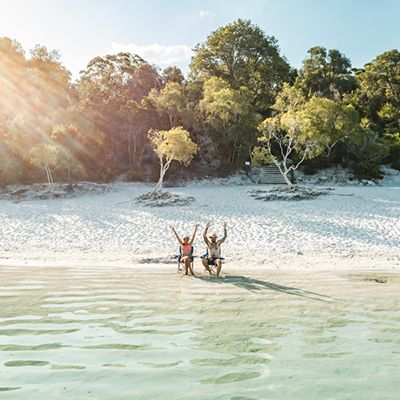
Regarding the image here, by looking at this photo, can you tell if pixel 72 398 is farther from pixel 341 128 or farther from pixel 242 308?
pixel 341 128

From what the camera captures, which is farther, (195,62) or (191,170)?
(195,62)

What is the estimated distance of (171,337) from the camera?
5855 mm

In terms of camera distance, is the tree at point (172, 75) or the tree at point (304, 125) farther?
the tree at point (172, 75)

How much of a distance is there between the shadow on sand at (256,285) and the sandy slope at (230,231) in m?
1.75

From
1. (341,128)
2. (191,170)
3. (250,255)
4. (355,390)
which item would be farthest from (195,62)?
(355,390)

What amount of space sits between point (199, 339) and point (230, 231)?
10.0 metres

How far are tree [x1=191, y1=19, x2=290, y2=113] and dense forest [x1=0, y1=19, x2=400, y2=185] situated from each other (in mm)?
126

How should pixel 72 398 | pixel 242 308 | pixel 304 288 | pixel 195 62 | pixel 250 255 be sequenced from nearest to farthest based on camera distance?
1. pixel 72 398
2. pixel 242 308
3. pixel 304 288
4. pixel 250 255
5. pixel 195 62

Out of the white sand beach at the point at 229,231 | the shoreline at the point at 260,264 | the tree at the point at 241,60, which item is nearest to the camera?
the shoreline at the point at 260,264

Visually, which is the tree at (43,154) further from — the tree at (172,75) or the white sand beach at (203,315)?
the tree at (172,75)

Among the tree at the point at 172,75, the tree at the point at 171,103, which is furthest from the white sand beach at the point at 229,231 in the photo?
the tree at the point at 172,75

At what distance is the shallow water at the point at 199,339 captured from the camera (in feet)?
14.5

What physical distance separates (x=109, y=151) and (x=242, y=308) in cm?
3091

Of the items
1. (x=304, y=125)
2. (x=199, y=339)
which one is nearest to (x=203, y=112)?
(x=304, y=125)
